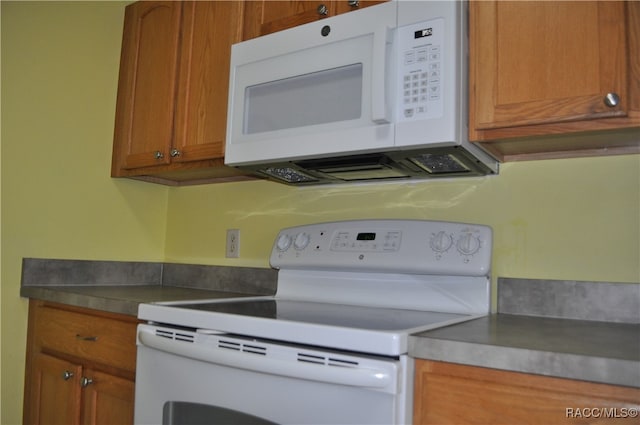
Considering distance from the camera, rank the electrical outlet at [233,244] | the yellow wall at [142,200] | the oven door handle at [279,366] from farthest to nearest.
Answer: the electrical outlet at [233,244], the yellow wall at [142,200], the oven door handle at [279,366]

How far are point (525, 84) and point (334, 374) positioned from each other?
2.60 ft

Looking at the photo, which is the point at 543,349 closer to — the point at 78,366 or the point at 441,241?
the point at 441,241

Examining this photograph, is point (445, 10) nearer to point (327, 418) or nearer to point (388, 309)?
point (388, 309)

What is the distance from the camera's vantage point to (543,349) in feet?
2.81

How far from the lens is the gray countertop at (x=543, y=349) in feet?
2.63

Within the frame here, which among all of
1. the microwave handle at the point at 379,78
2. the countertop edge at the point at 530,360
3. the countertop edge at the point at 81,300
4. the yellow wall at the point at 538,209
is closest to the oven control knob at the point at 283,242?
the yellow wall at the point at 538,209

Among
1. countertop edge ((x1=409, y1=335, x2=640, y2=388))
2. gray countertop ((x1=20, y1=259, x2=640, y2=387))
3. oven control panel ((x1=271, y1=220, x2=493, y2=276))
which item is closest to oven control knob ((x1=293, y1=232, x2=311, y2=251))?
oven control panel ((x1=271, y1=220, x2=493, y2=276))

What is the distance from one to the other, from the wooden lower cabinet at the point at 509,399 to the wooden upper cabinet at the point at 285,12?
101cm

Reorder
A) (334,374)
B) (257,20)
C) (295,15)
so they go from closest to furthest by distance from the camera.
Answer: (334,374)
(295,15)
(257,20)

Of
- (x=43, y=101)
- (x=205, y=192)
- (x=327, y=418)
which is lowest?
(x=327, y=418)

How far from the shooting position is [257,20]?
1.68 metres

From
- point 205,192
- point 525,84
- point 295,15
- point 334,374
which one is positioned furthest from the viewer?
point 205,192

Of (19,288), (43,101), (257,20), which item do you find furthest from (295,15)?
(19,288)

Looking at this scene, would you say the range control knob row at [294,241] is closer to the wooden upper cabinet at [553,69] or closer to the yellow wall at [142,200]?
the yellow wall at [142,200]
